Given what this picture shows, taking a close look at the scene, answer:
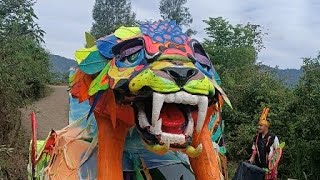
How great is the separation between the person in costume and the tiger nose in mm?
3548

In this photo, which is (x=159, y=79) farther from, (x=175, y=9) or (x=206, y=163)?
(x=175, y=9)

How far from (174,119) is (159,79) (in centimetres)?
19

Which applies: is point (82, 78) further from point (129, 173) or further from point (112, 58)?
point (129, 173)

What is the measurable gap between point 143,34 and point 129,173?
0.77 m

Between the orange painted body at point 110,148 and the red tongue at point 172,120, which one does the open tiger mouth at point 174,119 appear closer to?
the red tongue at point 172,120

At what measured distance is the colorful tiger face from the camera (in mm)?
2539

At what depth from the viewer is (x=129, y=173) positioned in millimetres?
3168

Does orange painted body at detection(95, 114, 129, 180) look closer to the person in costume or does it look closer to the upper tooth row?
the upper tooth row

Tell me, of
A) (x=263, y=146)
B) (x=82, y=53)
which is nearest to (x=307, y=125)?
(x=263, y=146)

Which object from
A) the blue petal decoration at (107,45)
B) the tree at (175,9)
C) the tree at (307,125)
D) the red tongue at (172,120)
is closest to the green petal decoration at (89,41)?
the blue petal decoration at (107,45)

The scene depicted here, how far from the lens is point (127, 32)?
308cm

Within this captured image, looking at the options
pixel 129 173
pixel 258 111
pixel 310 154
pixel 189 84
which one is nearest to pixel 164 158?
pixel 129 173

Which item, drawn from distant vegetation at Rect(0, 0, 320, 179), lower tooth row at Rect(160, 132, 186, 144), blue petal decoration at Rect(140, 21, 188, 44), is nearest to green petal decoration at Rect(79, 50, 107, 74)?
blue petal decoration at Rect(140, 21, 188, 44)

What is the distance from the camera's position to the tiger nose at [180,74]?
2.56 metres
